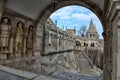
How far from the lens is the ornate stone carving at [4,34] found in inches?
253

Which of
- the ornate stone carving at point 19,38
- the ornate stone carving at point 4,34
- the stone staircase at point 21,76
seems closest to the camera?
the stone staircase at point 21,76

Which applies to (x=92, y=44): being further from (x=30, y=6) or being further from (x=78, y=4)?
(x=30, y=6)

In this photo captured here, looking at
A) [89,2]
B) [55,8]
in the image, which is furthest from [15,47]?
[89,2]

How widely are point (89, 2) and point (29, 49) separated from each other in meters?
3.70

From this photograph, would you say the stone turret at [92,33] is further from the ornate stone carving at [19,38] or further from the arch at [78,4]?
the ornate stone carving at [19,38]

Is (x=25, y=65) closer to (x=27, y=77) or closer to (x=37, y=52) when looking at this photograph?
(x=37, y=52)

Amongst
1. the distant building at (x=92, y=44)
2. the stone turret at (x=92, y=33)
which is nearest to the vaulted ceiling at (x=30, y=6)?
the distant building at (x=92, y=44)

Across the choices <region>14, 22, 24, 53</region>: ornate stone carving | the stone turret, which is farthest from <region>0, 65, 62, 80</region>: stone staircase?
the stone turret

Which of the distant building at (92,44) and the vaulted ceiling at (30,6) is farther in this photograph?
the distant building at (92,44)

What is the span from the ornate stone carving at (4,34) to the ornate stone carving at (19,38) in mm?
677

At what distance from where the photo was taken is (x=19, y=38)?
753 cm

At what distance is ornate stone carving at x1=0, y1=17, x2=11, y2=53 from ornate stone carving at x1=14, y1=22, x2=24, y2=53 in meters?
0.68

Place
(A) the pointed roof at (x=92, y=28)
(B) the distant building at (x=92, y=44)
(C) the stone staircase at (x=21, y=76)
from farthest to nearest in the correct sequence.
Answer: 1. (A) the pointed roof at (x=92, y=28)
2. (B) the distant building at (x=92, y=44)
3. (C) the stone staircase at (x=21, y=76)

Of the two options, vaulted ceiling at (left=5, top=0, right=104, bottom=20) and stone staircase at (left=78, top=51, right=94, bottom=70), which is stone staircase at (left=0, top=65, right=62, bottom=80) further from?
stone staircase at (left=78, top=51, right=94, bottom=70)
